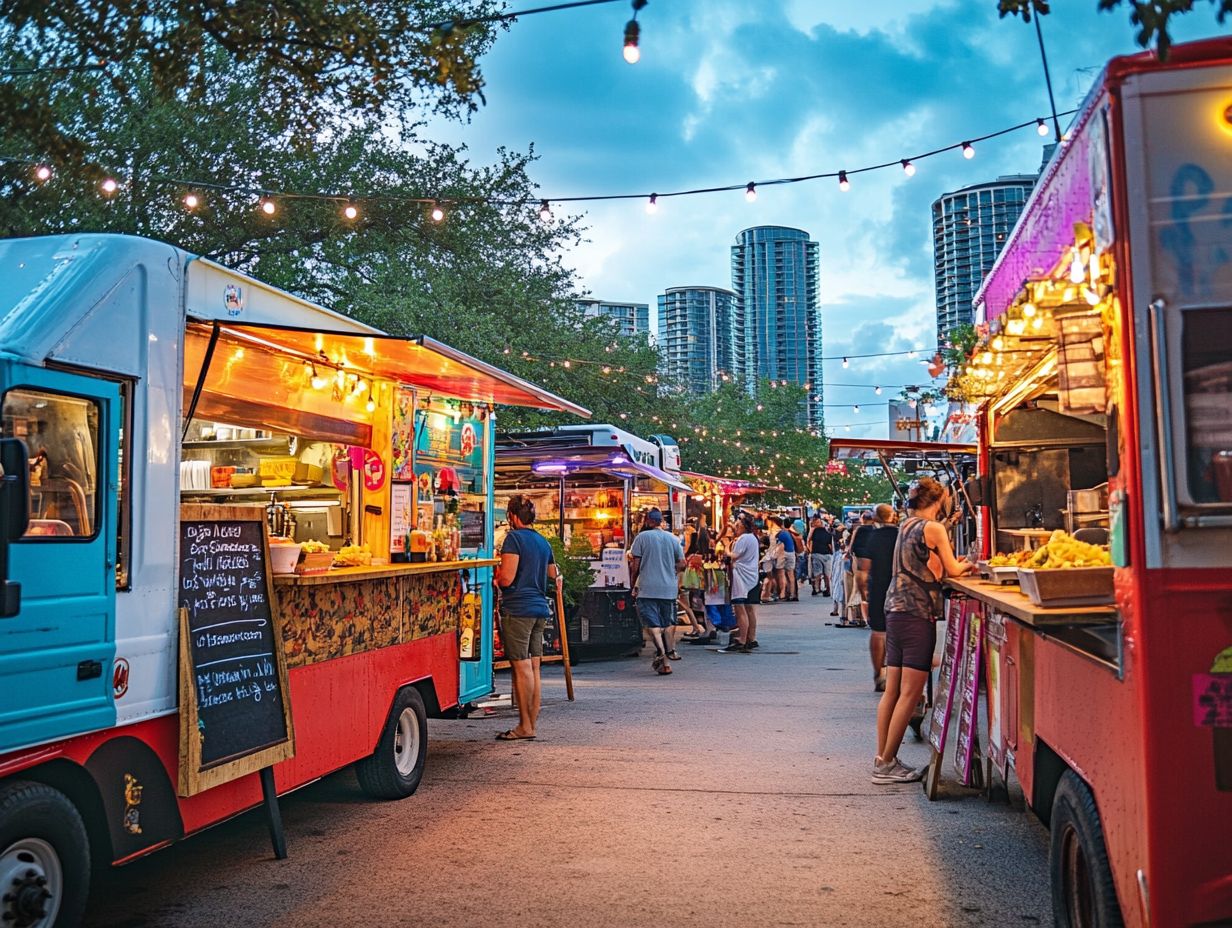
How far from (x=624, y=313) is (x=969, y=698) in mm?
35169

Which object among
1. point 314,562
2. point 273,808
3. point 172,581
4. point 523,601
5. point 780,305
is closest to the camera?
point 172,581

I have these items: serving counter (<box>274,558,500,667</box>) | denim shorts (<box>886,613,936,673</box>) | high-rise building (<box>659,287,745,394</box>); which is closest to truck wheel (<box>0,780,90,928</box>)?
serving counter (<box>274,558,500,667</box>)

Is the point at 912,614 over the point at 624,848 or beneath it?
over

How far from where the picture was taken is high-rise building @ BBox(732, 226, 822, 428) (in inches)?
2110

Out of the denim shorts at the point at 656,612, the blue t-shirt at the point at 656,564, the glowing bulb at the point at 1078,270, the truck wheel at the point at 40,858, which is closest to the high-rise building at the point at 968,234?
the blue t-shirt at the point at 656,564

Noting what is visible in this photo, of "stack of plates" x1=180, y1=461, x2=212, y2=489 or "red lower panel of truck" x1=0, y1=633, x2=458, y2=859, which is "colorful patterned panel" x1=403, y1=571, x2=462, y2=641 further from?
"stack of plates" x1=180, y1=461, x2=212, y2=489

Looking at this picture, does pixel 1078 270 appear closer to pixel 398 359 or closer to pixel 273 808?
pixel 273 808

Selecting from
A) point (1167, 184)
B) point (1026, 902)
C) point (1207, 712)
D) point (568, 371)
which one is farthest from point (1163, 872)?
point (568, 371)

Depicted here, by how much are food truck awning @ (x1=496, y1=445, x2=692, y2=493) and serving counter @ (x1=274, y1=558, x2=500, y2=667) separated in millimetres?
7628

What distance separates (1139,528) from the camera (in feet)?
10.6

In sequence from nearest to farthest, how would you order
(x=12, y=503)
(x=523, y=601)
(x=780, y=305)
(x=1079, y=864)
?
(x=12, y=503), (x=1079, y=864), (x=523, y=601), (x=780, y=305)

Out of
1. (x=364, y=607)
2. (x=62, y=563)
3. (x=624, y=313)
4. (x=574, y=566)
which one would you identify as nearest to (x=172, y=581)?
(x=62, y=563)

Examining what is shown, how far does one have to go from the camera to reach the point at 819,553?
2966 centimetres

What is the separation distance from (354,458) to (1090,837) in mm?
5977
